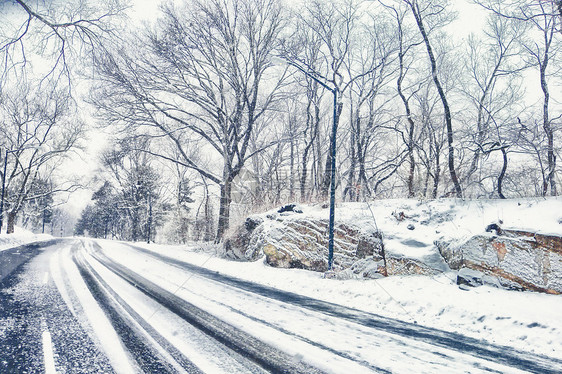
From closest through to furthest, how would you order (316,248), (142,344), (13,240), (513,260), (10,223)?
(142,344) < (513,260) < (316,248) < (13,240) < (10,223)

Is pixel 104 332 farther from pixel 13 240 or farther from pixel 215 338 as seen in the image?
pixel 13 240

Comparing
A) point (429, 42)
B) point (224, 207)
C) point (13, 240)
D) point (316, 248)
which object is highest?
point (429, 42)

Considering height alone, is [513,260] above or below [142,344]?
above

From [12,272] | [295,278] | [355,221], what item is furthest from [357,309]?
[12,272]

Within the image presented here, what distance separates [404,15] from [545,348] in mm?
17796

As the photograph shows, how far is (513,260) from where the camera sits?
6.30m

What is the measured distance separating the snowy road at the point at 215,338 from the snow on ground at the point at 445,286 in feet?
2.36

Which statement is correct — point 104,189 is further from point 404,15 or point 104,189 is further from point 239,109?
point 404,15

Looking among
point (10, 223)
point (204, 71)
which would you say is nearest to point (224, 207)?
point (204, 71)

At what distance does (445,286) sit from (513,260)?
4.77 ft

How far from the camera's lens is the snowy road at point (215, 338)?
2.96m

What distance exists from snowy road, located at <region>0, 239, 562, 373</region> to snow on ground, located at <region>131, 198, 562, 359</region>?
0.72m

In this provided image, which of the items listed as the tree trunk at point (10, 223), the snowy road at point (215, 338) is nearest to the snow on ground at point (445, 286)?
the snowy road at point (215, 338)

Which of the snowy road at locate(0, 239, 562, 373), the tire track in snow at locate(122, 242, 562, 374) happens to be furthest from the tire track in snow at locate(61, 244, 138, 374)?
the tire track in snow at locate(122, 242, 562, 374)
